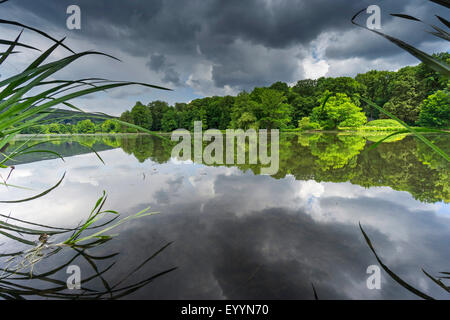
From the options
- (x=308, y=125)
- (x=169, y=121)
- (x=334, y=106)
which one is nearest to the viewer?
(x=334, y=106)

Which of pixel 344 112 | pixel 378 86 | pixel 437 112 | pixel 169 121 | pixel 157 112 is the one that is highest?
pixel 378 86

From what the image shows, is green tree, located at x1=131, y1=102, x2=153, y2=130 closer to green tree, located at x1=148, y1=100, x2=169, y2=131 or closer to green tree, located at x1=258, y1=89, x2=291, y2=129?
green tree, located at x1=148, y1=100, x2=169, y2=131

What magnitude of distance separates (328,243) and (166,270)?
107cm

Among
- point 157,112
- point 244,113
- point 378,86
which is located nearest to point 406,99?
point 378,86

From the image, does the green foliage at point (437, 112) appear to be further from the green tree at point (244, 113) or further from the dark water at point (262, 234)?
the dark water at point (262, 234)

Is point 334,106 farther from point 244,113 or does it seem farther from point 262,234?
point 262,234

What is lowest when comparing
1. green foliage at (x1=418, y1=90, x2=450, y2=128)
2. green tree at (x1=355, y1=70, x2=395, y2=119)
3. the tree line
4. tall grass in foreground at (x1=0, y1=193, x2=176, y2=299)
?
tall grass in foreground at (x1=0, y1=193, x2=176, y2=299)

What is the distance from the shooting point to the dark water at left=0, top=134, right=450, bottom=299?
85cm

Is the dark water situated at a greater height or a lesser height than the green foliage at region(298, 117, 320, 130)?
lesser

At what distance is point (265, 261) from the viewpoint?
101 cm

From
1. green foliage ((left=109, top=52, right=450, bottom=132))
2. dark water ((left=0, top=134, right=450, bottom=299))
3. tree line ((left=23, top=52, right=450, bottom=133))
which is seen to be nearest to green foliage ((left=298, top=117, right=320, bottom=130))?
tree line ((left=23, top=52, right=450, bottom=133))

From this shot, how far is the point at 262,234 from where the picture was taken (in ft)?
4.28
